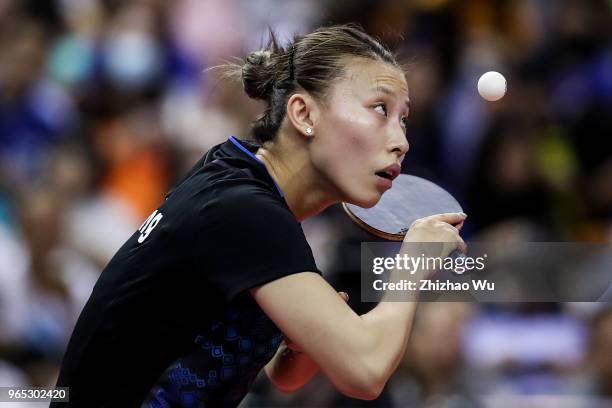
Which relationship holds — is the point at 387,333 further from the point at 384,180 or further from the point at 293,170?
the point at 293,170

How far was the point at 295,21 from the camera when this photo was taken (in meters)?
9.00

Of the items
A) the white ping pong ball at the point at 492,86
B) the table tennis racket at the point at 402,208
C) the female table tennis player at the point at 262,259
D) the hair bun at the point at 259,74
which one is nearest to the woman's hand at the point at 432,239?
the female table tennis player at the point at 262,259

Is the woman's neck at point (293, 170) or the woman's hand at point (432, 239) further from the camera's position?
the woman's neck at point (293, 170)

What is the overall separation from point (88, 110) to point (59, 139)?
41 cm

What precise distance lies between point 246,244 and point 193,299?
263mm

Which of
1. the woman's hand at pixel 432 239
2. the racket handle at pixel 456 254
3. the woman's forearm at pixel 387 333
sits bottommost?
the woman's forearm at pixel 387 333

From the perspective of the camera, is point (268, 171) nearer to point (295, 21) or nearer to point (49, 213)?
point (49, 213)

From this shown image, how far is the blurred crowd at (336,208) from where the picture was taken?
583 centimetres

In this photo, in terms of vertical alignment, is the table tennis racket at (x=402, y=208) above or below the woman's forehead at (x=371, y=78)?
below

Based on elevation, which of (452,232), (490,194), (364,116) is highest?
(364,116)

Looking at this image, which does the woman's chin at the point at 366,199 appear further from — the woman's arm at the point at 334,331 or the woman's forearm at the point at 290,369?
the woman's forearm at the point at 290,369

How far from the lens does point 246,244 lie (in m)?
2.92

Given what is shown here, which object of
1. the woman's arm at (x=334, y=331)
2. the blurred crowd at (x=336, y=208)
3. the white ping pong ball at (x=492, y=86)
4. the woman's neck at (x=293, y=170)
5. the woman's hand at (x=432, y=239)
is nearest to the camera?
the woman's arm at (x=334, y=331)

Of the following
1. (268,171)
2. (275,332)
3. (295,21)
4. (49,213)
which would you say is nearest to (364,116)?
(268,171)
